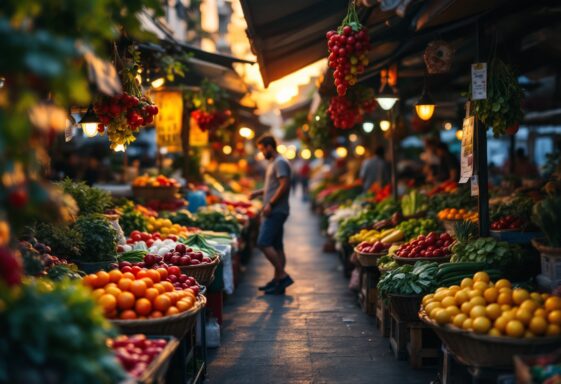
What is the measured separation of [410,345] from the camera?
619cm

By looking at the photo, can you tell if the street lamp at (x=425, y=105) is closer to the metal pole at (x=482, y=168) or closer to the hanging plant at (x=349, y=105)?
the hanging plant at (x=349, y=105)

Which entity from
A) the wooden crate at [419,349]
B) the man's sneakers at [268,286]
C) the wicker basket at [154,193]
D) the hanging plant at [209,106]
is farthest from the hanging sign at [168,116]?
the wooden crate at [419,349]

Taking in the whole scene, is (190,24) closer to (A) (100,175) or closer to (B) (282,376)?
(A) (100,175)

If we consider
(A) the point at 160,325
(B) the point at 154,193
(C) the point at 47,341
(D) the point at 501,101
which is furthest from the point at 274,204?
(C) the point at 47,341

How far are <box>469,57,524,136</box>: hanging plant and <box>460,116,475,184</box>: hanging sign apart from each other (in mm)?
437

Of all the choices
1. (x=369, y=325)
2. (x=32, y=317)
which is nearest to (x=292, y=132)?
(x=369, y=325)

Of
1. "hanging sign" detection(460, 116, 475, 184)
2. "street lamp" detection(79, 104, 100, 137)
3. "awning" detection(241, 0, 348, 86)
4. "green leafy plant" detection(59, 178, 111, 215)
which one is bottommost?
"green leafy plant" detection(59, 178, 111, 215)

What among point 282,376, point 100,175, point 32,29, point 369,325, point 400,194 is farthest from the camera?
point 100,175

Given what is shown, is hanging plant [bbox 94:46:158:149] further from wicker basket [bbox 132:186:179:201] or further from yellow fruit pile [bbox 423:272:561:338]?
wicker basket [bbox 132:186:179:201]

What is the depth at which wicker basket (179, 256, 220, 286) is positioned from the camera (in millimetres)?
6723

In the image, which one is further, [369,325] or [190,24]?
[190,24]

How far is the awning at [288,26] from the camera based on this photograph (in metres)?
6.94

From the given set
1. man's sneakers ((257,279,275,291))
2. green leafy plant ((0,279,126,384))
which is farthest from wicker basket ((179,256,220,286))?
green leafy plant ((0,279,126,384))

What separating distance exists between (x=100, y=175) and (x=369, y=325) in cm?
1222
